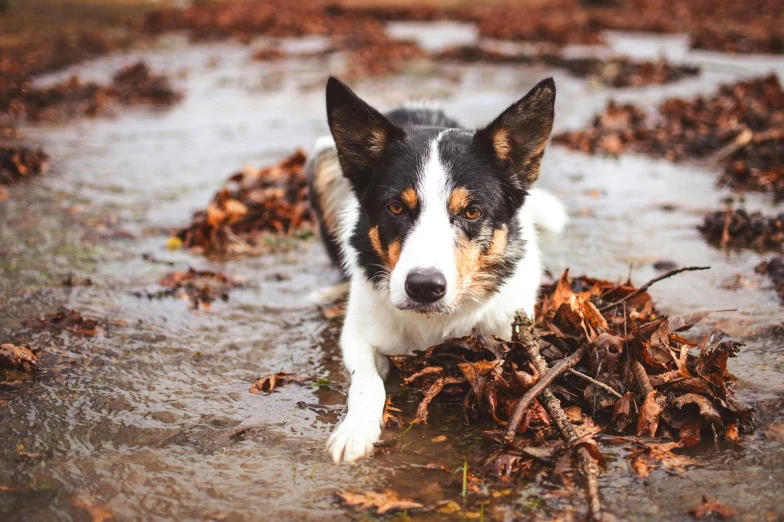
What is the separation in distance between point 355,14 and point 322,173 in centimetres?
2087

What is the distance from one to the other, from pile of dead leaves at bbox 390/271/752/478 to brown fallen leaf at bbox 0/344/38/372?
6.29 ft

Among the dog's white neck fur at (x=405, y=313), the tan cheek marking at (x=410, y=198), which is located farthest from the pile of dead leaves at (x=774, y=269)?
the tan cheek marking at (x=410, y=198)

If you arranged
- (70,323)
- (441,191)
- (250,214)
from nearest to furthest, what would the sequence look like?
(441,191)
(70,323)
(250,214)

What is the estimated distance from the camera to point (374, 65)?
15.2 m

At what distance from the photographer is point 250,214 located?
6.11 metres

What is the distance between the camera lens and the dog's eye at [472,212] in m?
3.26

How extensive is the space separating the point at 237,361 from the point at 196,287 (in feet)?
3.86

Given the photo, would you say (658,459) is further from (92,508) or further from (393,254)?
(92,508)

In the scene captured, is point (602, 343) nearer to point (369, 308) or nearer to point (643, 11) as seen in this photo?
point (369, 308)

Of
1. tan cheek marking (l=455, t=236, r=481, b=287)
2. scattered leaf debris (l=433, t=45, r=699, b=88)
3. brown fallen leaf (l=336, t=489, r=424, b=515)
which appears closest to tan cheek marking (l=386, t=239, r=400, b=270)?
tan cheek marking (l=455, t=236, r=481, b=287)

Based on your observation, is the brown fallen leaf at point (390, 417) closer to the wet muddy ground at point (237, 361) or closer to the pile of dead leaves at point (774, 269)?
the wet muddy ground at point (237, 361)

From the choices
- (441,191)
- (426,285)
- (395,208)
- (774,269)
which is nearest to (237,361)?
(395,208)

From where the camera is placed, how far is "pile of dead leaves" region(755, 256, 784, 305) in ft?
14.1

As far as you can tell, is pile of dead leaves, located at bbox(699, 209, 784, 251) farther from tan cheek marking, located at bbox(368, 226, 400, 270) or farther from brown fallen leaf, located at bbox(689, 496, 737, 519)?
brown fallen leaf, located at bbox(689, 496, 737, 519)
